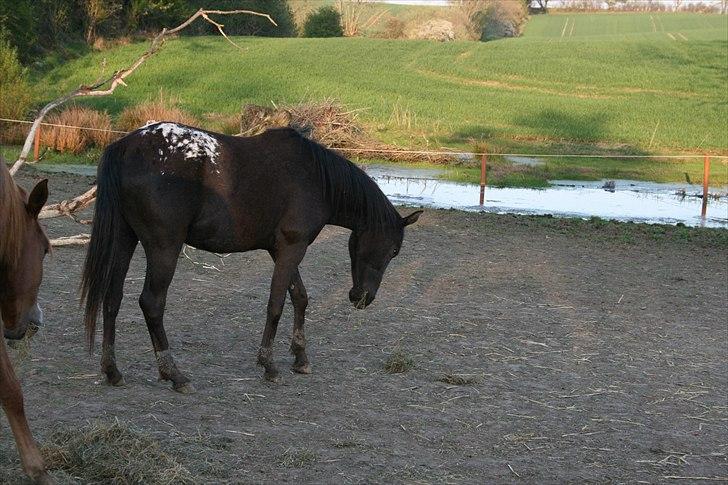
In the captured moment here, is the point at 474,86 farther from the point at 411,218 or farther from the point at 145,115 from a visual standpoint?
the point at 411,218

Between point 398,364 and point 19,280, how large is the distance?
3247 mm

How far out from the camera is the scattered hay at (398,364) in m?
6.77

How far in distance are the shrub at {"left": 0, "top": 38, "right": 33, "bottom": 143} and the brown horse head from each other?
19496mm

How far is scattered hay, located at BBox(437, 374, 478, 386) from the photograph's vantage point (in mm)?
6582

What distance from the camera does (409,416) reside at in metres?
5.80

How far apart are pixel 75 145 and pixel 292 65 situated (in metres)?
24.0

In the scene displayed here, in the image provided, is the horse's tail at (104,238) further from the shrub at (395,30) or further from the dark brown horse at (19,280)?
the shrub at (395,30)

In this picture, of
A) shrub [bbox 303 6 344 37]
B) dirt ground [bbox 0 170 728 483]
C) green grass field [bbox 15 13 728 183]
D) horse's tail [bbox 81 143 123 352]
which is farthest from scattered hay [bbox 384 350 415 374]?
shrub [bbox 303 6 344 37]

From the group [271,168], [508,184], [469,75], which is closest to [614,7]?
[469,75]

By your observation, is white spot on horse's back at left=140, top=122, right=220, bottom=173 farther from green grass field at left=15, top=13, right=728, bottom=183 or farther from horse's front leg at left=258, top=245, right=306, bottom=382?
green grass field at left=15, top=13, right=728, bottom=183

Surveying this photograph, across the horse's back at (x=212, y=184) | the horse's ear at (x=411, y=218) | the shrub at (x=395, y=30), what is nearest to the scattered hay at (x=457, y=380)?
the horse's ear at (x=411, y=218)

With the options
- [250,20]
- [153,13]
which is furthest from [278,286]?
[250,20]

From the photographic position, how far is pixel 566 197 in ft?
61.4

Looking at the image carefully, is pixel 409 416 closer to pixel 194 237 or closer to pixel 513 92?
pixel 194 237
